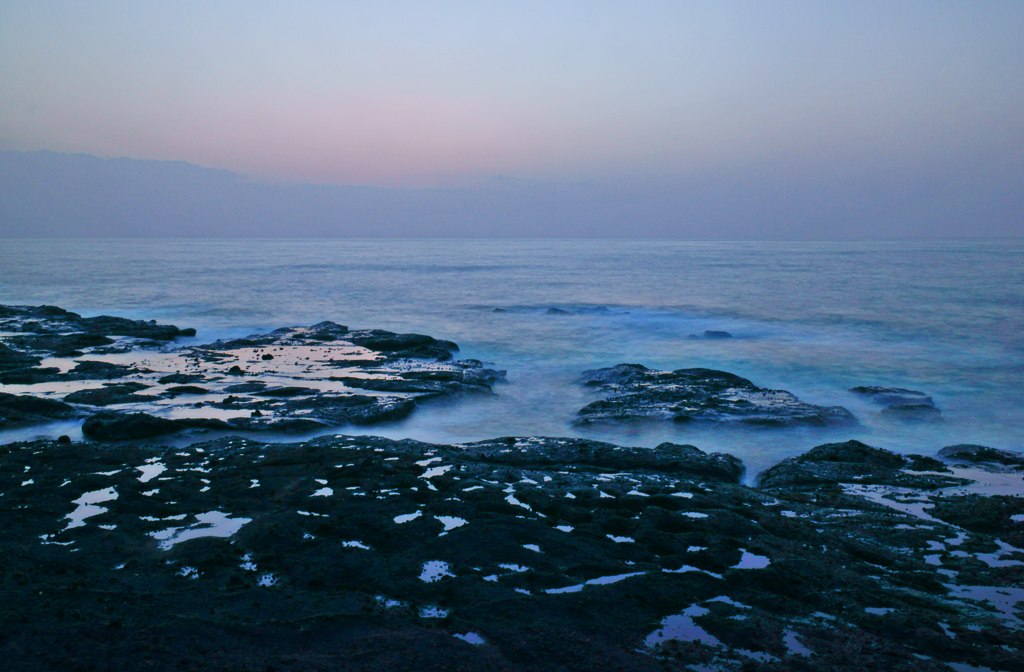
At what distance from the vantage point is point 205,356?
1451 cm

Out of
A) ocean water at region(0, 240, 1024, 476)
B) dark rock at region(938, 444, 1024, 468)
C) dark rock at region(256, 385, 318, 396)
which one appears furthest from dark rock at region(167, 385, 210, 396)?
dark rock at region(938, 444, 1024, 468)

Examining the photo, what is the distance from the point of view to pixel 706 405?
10422mm

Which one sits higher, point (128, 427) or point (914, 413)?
point (128, 427)

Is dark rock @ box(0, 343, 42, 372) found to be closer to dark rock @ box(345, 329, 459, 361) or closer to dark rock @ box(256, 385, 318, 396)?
dark rock @ box(256, 385, 318, 396)

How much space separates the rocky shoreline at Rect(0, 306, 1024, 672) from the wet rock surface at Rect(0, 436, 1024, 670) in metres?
0.02

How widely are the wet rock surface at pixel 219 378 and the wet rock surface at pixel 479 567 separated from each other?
7.24ft

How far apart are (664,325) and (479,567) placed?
19931 mm

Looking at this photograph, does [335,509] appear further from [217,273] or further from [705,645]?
[217,273]

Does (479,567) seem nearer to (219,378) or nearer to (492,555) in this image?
(492,555)

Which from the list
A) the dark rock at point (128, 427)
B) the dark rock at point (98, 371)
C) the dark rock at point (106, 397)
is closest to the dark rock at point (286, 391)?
the dark rock at point (106, 397)

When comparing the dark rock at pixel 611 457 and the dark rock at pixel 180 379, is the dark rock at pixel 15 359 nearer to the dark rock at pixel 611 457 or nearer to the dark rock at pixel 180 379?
the dark rock at pixel 180 379

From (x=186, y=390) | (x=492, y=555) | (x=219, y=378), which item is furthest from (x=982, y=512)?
(x=219, y=378)

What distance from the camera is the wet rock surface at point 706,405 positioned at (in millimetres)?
9906

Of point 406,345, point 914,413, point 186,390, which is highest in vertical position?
point 406,345
